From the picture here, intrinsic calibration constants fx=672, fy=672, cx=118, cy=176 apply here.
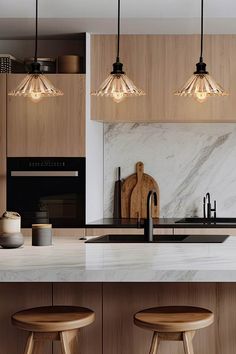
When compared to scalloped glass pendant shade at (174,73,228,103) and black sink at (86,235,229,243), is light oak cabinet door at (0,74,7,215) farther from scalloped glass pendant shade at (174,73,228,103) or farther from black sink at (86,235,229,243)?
scalloped glass pendant shade at (174,73,228,103)

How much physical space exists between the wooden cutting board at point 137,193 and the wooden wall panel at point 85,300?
249cm

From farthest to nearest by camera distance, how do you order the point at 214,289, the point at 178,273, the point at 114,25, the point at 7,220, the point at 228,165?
the point at 228,165
the point at 114,25
the point at 7,220
the point at 214,289
the point at 178,273

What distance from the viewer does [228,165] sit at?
586cm

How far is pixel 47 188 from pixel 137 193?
0.89 m

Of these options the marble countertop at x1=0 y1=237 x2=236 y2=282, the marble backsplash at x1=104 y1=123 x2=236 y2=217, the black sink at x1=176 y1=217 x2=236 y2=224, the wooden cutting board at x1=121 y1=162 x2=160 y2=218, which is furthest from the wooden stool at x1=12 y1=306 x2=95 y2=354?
the marble backsplash at x1=104 y1=123 x2=236 y2=217

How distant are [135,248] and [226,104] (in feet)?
7.11

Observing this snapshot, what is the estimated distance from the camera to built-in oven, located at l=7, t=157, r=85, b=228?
531 centimetres

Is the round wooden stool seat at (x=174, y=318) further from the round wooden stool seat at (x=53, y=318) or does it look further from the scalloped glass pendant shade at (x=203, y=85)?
the scalloped glass pendant shade at (x=203, y=85)

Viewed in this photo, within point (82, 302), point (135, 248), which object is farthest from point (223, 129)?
point (82, 302)

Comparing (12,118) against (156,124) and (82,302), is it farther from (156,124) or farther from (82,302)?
(82,302)

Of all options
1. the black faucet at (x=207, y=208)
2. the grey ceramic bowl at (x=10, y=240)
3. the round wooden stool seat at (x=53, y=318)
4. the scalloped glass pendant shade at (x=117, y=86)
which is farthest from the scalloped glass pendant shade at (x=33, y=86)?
the black faucet at (x=207, y=208)

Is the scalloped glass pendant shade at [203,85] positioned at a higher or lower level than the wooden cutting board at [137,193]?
higher

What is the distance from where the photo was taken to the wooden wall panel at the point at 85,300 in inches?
132

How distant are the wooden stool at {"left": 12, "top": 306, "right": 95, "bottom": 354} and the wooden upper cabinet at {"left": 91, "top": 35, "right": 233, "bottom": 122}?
8.62 ft
